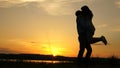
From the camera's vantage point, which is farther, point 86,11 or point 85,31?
point 86,11

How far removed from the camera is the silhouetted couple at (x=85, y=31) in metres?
16.7

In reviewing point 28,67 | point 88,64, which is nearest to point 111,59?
point 88,64

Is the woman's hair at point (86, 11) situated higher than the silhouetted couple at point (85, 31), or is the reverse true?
the woman's hair at point (86, 11)

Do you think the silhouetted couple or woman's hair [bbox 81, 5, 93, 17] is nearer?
the silhouetted couple

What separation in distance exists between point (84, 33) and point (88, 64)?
4.47 ft

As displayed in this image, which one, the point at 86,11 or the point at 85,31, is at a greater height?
the point at 86,11

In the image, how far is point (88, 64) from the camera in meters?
17.0

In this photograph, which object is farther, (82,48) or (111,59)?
(111,59)

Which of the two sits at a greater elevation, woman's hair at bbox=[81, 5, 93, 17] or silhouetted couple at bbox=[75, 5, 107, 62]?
woman's hair at bbox=[81, 5, 93, 17]

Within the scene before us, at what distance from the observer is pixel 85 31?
659 inches

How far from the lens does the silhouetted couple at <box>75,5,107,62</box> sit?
1672 cm

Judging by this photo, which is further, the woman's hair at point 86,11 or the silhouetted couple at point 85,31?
the woman's hair at point 86,11

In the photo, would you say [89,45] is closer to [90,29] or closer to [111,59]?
[90,29]

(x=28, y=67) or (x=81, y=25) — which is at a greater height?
(x=81, y=25)
